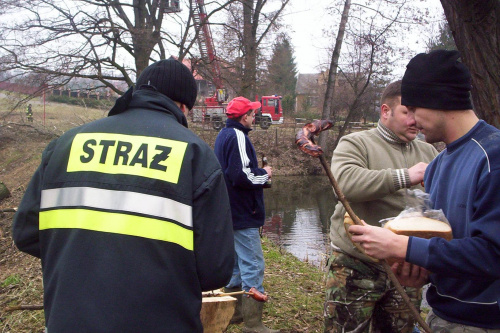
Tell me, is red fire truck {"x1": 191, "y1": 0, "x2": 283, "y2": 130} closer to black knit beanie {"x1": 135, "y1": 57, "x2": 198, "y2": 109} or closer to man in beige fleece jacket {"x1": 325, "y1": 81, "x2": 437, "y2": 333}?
man in beige fleece jacket {"x1": 325, "y1": 81, "x2": 437, "y2": 333}

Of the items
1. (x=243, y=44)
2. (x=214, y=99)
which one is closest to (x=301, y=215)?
(x=243, y=44)

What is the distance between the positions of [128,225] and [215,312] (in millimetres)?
1194

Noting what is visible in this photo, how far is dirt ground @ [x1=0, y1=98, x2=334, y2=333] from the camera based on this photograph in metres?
4.97

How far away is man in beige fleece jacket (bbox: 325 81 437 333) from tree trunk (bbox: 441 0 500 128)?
1.85ft

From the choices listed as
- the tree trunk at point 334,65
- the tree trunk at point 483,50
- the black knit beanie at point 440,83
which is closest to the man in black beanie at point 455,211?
the black knit beanie at point 440,83

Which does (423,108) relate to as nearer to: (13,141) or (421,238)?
(421,238)

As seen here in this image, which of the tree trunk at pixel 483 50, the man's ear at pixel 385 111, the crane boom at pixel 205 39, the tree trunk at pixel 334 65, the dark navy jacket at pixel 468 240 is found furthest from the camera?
the tree trunk at pixel 334 65

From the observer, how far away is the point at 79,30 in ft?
54.3

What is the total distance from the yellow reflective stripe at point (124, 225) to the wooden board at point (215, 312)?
0.98 meters

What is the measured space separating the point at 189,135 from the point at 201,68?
54.5 ft

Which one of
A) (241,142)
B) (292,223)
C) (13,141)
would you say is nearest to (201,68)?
(292,223)

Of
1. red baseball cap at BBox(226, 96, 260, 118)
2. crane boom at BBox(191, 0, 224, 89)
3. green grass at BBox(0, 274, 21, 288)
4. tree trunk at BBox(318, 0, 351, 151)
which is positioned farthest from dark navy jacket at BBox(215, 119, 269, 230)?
tree trunk at BBox(318, 0, 351, 151)

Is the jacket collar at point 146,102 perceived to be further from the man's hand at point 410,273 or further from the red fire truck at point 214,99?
the red fire truck at point 214,99

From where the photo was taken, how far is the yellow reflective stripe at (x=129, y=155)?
191cm
